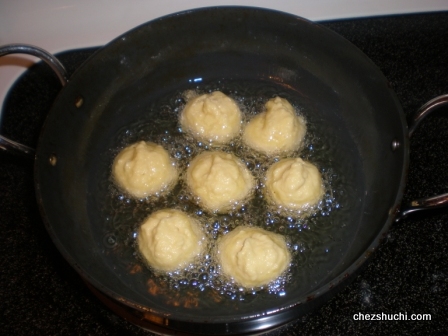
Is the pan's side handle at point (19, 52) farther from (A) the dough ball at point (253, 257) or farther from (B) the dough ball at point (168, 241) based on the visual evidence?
(A) the dough ball at point (253, 257)

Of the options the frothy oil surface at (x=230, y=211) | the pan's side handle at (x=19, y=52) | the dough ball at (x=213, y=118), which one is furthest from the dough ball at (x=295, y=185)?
the pan's side handle at (x=19, y=52)

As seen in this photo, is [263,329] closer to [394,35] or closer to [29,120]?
[29,120]

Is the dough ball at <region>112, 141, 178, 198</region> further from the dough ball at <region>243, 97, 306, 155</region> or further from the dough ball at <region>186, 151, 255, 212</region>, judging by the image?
the dough ball at <region>243, 97, 306, 155</region>

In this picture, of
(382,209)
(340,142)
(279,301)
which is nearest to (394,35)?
(340,142)

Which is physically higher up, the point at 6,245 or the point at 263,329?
the point at 6,245

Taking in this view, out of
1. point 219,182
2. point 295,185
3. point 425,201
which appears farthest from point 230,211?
point 425,201

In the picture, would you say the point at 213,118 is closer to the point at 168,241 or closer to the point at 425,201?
the point at 168,241

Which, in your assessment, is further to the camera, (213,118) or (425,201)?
(213,118)
